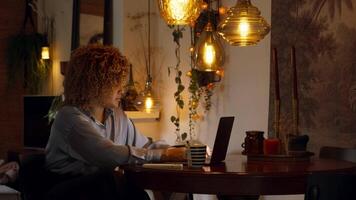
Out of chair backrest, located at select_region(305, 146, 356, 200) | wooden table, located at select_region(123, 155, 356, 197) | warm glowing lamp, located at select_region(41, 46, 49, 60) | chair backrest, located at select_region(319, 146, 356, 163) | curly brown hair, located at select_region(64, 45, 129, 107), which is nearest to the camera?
chair backrest, located at select_region(305, 146, 356, 200)

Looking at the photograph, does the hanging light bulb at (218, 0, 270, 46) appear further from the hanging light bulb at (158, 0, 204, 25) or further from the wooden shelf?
the wooden shelf

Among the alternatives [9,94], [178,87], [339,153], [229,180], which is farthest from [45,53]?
[229,180]

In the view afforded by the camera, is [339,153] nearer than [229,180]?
No

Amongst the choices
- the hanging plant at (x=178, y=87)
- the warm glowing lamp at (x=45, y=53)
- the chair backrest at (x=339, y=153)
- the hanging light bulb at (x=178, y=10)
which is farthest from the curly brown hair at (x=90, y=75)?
the warm glowing lamp at (x=45, y=53)

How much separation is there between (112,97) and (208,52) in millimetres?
1288

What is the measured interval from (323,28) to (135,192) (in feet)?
5.26

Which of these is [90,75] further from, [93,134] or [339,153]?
[339,153]

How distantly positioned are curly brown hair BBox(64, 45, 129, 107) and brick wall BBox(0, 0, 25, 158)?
12.2 ft

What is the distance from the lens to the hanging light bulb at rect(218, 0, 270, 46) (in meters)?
3.06

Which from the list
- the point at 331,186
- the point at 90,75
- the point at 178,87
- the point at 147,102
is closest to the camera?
the point at 331,186

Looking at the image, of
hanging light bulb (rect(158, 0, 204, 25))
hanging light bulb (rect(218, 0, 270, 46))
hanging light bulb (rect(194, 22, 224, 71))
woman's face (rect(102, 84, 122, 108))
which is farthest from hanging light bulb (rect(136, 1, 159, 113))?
woman's face (rect(102, 84, 122, 108))

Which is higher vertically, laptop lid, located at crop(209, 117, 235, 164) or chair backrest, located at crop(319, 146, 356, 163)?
laptop lid, located at crop(209, 117, 235, 164)

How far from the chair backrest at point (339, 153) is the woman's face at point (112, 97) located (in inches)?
41.6

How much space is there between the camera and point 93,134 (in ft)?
8.17
